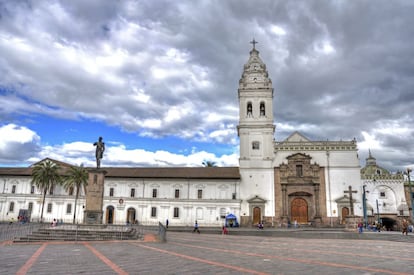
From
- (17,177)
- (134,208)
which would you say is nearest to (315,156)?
(134,208)

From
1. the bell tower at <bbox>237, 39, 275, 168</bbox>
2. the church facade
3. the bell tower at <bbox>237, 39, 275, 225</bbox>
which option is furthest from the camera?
the bell tower at <bbox>237, 39, 275, 168</bbox>

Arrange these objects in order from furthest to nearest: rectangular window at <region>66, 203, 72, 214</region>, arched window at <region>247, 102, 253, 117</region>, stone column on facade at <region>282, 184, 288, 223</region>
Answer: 1. arched window at <region>247, 102, 253, 117</region>
2. rectangular window at <region>66, 203, 72, 214</region>
3. stone column on facade at <region>282, 184, 288, 223</region>

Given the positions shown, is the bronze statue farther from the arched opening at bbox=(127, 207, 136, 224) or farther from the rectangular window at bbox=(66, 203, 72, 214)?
the rectangular window at bbox=(66, 203, 72, 214)

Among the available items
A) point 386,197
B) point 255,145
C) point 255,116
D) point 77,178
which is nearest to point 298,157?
Result: point 255,145

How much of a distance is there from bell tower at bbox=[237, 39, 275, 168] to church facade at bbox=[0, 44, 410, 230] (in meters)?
0.15

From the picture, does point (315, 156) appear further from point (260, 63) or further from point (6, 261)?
point (6, 261)

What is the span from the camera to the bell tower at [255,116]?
1927 inches

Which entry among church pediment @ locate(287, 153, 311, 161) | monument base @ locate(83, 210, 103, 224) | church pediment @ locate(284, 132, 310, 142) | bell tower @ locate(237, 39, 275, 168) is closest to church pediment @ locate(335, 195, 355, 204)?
church pediment @ locate(287, 153, 311, 161)

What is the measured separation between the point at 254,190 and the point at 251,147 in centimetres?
660

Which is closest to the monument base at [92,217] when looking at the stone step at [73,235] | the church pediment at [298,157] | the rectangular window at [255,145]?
the stone step at [73,235]

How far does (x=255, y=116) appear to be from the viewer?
5059cm

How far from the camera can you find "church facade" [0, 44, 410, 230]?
4612 centimetres

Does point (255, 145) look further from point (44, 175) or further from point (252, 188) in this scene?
point (44, 175)

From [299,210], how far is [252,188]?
739 centimetres
